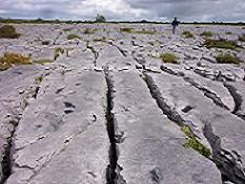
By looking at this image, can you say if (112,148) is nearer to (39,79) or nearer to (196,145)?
(196,145)

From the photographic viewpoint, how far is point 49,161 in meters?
10.3

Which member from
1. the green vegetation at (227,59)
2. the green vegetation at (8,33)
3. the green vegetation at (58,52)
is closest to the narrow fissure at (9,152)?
the green vegetation at (58,52)

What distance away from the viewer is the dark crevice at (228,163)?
9695mm

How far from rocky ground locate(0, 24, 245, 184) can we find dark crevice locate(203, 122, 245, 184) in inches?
1.0

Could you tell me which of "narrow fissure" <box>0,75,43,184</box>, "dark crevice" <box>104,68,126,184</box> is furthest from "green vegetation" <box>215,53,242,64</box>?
"narrow fissure" <box>0,75,43,184</box>

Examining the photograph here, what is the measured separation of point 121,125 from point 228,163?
3.63m

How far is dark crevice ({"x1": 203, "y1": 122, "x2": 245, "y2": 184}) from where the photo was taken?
970cm

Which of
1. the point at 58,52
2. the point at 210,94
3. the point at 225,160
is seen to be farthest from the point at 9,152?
the point at 58,52

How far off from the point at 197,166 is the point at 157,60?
13691 millimetres

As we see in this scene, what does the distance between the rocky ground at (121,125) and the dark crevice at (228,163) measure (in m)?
0.03

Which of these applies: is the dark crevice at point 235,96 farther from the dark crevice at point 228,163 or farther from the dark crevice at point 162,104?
the dark crevice at point 228,163

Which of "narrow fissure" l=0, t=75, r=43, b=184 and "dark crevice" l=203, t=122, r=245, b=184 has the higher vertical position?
"dark crevice" l=203, t=122, r=245, b=184

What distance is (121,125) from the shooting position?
12133 millimetres

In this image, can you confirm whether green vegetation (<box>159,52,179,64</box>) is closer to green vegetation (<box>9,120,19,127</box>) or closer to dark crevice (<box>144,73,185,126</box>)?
dark crevice (<box>144,73,185,126</box>)
